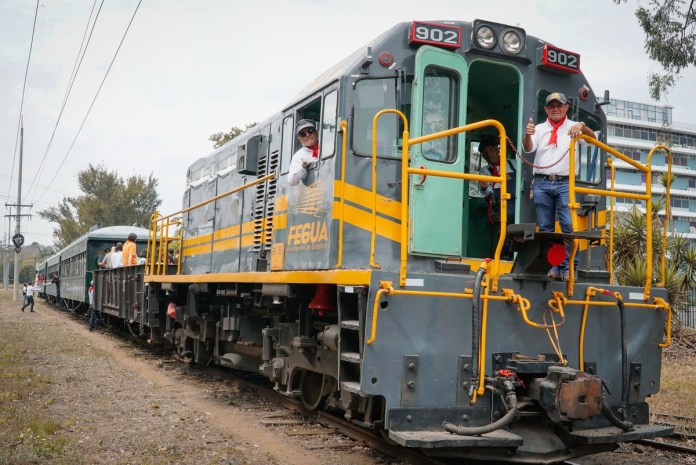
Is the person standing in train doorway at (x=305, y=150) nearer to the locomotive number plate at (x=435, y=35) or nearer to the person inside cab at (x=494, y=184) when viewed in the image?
the locomotive number plate at (x=435, y=35)

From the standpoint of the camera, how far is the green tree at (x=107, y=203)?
197 feet

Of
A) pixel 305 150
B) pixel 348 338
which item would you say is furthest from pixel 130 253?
pixel 348 338

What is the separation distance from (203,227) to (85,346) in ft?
18.8

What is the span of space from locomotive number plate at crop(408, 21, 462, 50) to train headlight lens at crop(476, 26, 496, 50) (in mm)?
185

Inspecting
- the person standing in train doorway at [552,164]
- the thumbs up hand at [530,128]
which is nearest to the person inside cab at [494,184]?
the person standing in train doorway at [552,164]

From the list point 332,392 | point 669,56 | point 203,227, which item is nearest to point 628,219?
point 669,56

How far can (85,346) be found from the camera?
14828 millimetres

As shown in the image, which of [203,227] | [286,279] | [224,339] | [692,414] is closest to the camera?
[286,279]

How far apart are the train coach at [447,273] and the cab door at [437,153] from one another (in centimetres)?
1

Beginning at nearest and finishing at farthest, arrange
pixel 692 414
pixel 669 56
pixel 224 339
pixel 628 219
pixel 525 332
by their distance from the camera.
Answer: pixel 525 332 → pixel 692 414 → pixel 224 339 → pixel 669 56 → pixel 628 219

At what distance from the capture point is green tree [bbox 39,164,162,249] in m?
Result: 60.0

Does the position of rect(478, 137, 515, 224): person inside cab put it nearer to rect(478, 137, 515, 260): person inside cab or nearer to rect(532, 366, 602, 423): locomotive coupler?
rect(478, 137, 515, 260): person inside cab

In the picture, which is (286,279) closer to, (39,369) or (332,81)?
(332,81)

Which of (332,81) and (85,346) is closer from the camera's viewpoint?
(332,81)
